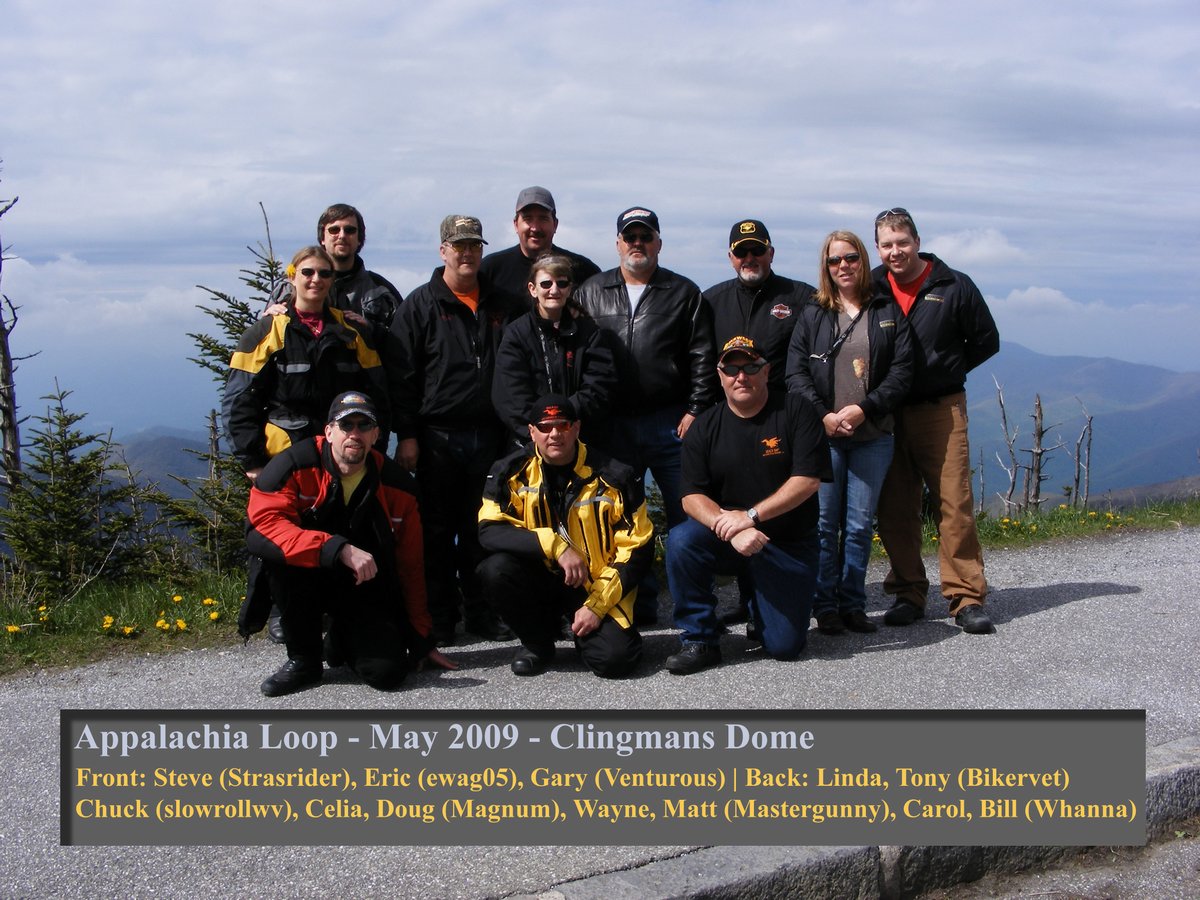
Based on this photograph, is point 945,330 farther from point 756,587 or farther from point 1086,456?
point 1086,456

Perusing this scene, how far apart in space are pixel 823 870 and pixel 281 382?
3655 millimetres

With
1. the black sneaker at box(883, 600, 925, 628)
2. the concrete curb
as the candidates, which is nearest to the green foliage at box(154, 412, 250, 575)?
the black sneaker at box(883, 600, 925, 628)

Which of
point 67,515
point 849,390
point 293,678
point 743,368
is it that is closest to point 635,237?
point 743,368

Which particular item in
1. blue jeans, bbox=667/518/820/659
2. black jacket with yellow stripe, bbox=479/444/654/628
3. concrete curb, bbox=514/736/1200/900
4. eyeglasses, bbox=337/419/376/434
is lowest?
concrete curb, bbox=514/736/1200/900

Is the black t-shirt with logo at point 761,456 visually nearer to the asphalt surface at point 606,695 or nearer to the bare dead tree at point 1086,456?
the asphalt surface at point 606,695

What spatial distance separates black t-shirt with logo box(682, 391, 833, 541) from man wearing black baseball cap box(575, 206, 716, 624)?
0.46m

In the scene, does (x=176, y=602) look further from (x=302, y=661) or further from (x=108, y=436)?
(x=108, y=436)

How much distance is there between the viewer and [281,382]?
557 cm

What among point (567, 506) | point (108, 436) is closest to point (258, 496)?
A: point (567, 506)

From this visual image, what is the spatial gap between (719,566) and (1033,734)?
1771mm

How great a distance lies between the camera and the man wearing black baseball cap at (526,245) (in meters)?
6.59

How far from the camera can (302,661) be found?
17.2 feet

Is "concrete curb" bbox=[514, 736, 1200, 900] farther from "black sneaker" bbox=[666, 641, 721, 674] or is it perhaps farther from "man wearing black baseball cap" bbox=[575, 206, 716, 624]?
"man wearing black baseball cap" bbox=[575, 206, 716, 624]

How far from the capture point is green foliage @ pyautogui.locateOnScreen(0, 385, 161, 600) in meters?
8.15
